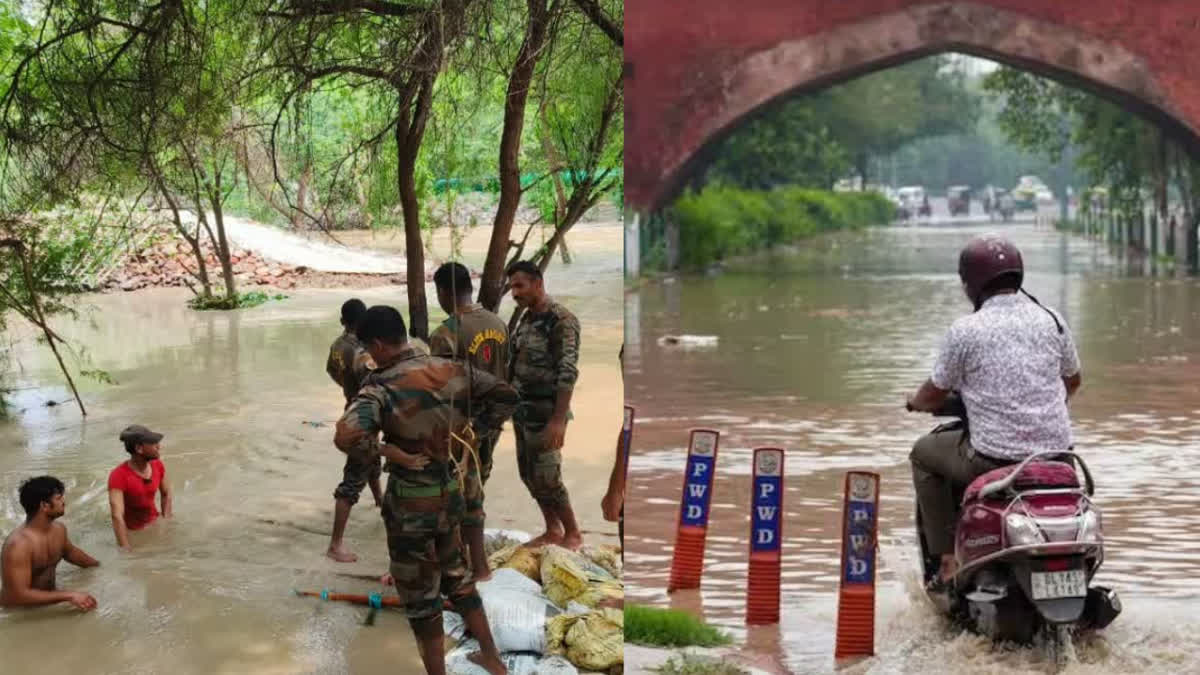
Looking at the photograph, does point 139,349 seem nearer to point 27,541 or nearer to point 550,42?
point 27,541

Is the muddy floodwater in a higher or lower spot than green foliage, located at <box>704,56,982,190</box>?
lower

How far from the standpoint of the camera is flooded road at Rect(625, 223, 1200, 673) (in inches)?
232

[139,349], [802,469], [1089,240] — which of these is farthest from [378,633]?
[1089,240]

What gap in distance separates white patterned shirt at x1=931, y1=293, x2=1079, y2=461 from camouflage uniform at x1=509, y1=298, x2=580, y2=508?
1220mm

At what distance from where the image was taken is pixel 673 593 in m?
6.59

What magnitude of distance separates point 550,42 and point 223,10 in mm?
1319

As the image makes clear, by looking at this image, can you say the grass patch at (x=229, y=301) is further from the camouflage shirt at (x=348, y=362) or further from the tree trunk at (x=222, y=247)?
the camouflage shirt at (x=348, y=362)

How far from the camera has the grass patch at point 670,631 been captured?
5812 millimetres

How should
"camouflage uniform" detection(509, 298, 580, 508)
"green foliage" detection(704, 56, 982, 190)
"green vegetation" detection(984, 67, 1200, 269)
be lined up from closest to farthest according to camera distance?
"camouflage uniform" detection(509, 298, 580, 508)
"green vegetation" detection(984, 67, 1200, 269)
"green foliage" detection(704, 56, 982, 190)

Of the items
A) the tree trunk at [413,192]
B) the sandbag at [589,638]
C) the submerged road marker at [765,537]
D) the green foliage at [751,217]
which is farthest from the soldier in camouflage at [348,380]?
the green foliage at [751,217]

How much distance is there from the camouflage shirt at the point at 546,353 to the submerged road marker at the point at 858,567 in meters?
0.99

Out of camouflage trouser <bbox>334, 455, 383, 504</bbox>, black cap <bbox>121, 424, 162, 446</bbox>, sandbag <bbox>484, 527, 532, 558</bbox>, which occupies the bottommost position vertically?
sandbag <bbox>484, 527, 532, 558</bbox>

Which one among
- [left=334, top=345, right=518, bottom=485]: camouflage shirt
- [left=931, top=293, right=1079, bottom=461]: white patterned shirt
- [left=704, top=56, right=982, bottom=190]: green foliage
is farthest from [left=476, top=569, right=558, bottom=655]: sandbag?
[left=704, top=56, right=982, bottom=190]: green foliage

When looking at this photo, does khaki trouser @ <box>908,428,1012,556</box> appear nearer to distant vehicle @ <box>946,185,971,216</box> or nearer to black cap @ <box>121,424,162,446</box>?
black cap @ <box>121,424,162,446</box>
